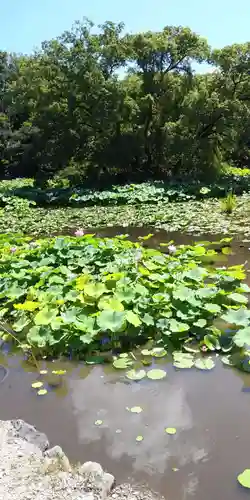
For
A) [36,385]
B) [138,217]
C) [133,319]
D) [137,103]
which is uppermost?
[137,103]

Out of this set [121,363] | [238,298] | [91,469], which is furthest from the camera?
[238,298]

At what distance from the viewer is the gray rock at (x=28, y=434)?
275 centimetres

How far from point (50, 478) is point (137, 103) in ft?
53.7

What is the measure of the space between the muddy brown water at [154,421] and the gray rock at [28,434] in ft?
0.26

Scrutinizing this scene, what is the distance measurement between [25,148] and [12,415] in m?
22.4

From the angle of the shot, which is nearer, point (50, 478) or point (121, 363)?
point (50, 478)

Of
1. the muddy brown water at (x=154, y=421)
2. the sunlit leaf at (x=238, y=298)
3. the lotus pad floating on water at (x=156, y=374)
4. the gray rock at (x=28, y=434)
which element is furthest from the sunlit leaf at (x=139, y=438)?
the sunlit leaf at (x=238, y=298)

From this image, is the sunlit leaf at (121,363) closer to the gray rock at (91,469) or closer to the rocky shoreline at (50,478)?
the rocky shoreline at (50,478)

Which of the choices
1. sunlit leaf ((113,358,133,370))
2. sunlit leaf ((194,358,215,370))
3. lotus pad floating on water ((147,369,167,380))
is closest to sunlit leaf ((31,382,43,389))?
sunlit leaf ((113,358,133,370))

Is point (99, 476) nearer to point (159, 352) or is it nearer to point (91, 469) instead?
point (91, 469)

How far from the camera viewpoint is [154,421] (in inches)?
115

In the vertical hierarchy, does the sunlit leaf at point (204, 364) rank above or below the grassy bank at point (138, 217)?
above

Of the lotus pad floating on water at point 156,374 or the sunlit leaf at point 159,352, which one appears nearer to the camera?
the lotus pad floating on water at point 156,374

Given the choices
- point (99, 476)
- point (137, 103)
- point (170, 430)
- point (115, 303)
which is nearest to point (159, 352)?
point (115, 303)
